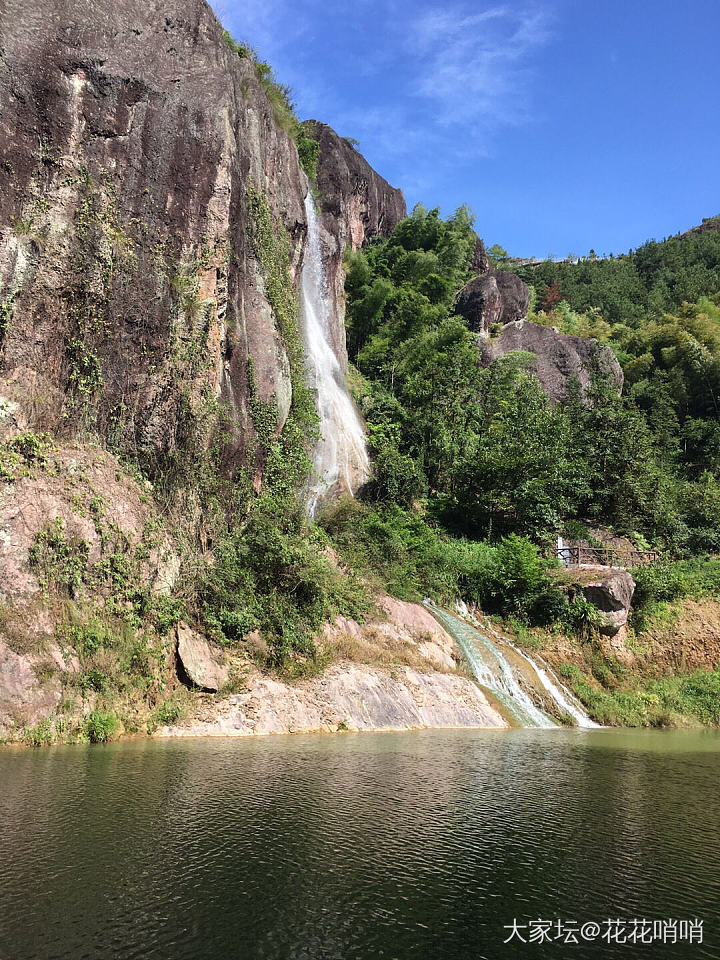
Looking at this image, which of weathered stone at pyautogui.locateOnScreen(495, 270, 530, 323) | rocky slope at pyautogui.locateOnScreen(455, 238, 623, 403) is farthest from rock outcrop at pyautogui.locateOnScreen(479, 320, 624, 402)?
weathered stone at pyautogui.locateOnScreen(495, 270, 530, 323)

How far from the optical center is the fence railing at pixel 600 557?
26000 millimetres

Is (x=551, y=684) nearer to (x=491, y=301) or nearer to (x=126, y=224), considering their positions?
(x=126, y=224)

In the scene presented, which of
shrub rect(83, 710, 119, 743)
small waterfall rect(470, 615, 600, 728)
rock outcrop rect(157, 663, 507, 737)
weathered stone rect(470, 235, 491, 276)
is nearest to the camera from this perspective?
shrub rect(83, 710, 119, 743)

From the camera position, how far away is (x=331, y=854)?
6.24 metres

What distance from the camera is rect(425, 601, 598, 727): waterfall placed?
697 inches

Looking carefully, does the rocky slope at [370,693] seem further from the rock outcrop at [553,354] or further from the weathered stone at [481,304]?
the weathered stone at [481,304]

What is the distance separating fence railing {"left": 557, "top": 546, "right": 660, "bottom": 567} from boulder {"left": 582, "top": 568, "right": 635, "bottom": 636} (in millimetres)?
3056

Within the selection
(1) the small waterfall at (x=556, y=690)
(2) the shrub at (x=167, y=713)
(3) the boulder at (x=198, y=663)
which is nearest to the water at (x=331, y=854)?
(2) the shrub at (x=167, y=713)

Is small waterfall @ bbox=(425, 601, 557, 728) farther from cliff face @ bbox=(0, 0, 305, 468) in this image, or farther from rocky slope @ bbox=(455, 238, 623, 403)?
rocky slope @ bbox=(455, 238, 623, 403)

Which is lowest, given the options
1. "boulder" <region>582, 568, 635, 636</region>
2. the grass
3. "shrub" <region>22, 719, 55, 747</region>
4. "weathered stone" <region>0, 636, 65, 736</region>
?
the grass

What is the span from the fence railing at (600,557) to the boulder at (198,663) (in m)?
15.4

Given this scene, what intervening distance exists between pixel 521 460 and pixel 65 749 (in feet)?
68.8

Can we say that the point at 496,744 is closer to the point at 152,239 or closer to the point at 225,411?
the point at 225,411

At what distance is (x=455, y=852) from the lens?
6.40 meters
